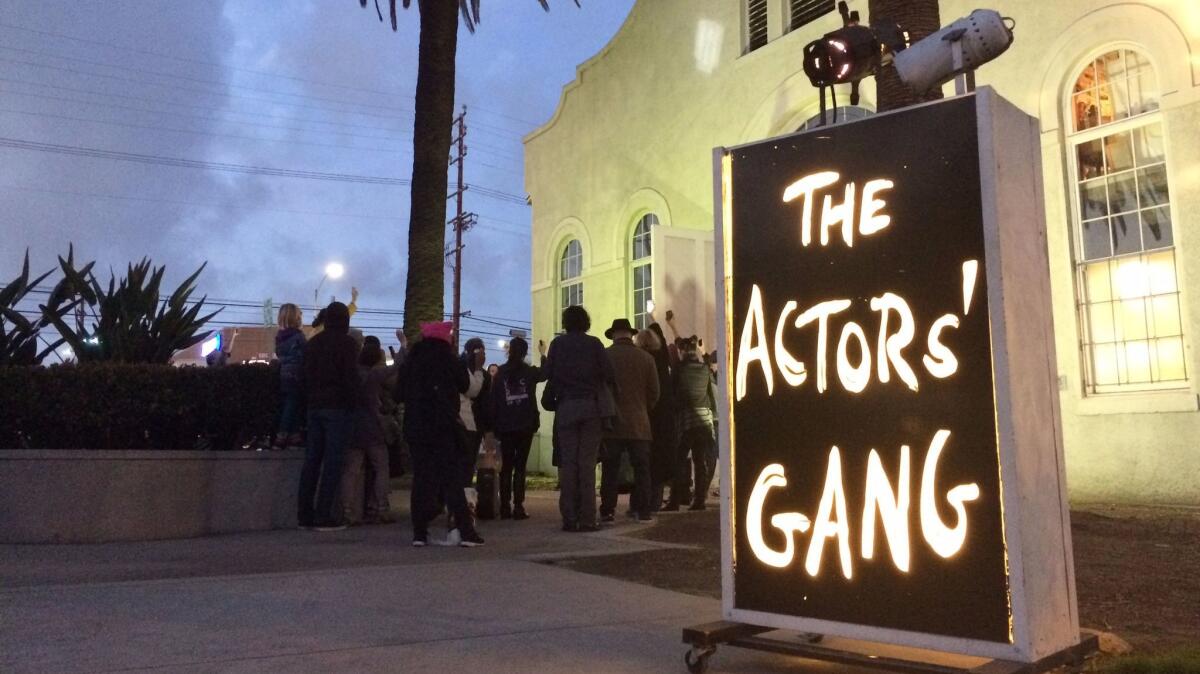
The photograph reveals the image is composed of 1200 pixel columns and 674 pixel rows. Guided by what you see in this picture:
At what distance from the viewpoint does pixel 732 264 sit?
3.89 metres

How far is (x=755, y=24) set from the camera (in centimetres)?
1534

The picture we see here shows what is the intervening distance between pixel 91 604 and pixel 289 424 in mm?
3933

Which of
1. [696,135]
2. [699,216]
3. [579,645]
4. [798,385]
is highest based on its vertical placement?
[696,135]

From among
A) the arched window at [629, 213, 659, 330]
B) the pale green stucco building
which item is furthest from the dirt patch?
the arched window at [629, 213, 659, 330]

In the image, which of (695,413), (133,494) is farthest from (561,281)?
(133,494)

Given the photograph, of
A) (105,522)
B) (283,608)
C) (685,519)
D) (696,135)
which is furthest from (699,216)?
(283,608)

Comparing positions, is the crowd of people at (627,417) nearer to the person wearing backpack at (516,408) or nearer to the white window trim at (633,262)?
the person wearing backpack at (516,408)

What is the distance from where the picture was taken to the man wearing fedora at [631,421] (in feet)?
28.6

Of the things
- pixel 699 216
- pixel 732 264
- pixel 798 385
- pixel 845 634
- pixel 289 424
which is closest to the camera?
pixel 845 634

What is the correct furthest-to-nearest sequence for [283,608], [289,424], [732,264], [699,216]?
[699,216] → [289,424] → [283,608] → [732,264]

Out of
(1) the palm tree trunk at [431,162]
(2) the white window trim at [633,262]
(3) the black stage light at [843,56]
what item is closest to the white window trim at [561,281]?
(2) the white window trim at [633,262]

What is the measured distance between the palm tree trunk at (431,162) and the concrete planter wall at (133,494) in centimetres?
329

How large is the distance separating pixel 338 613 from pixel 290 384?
170 inches

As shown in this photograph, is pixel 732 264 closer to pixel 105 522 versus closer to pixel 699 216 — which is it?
pixel 105 522
